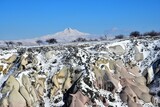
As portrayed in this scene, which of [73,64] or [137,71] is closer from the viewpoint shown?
[73,64]

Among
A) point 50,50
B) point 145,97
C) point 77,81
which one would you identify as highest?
point 50,50

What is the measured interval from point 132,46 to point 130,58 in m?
3.40

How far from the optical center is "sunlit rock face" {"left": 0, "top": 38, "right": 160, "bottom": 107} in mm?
50500

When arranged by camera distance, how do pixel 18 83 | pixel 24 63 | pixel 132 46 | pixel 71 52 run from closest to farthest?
pixel 18 83, pixel 24 63, pixel 71 52, pixel 132 46

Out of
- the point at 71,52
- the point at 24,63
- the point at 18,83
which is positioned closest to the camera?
the point at 18,83

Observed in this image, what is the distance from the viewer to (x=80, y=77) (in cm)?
5278

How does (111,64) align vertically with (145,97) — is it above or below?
above

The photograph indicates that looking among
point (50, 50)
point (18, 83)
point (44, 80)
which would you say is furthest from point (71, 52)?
point (18, 83)

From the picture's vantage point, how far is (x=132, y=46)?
212ft

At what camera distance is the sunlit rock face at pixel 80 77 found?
5050cm

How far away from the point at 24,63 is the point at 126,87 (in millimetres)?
16011

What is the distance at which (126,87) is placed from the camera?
53.9 m

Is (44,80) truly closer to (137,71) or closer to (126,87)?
(126,87)

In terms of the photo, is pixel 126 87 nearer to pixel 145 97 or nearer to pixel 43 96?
pixel 145 97
